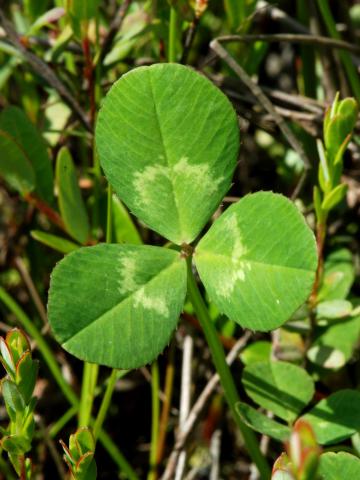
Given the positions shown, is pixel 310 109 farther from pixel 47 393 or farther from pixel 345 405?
pixel 47 393

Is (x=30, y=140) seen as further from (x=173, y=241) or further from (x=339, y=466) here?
(x=339, y=466)

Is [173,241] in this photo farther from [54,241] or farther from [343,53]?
[343,53]

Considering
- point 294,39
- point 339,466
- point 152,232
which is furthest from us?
point 152,232

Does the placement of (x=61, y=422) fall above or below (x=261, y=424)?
below

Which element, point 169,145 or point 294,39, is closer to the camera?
point 169,145

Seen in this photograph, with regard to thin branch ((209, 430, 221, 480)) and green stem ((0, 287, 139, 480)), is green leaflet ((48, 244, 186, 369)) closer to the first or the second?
green stem ((0, 287, 139, 480))

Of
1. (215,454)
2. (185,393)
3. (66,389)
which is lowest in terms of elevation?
(215,454)

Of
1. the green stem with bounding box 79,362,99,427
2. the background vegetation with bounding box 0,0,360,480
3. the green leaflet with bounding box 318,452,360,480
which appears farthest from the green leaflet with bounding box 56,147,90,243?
the green leaflet with bounding box 318,452,360,480


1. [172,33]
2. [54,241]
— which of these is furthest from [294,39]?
[54,241]

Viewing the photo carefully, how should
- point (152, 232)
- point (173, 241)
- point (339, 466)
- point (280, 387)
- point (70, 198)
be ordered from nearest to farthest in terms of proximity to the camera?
point (339, 466) < point (173, 241) < point (280, 387) < point (70, 198) < point (152, 232)
